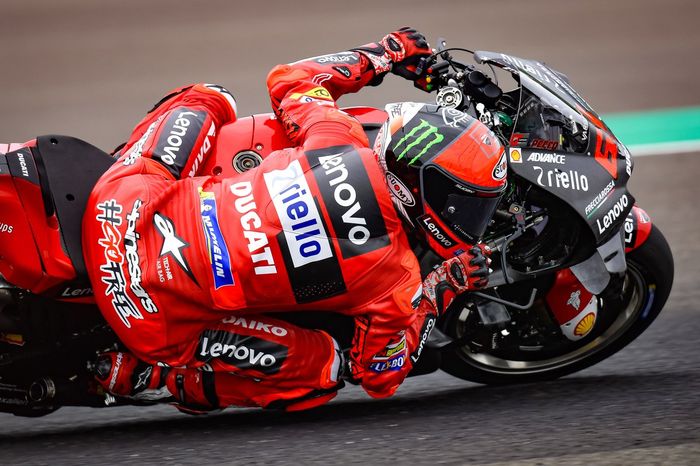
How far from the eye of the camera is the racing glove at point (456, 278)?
406cm

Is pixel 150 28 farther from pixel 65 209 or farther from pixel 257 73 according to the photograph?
→ pixel 65 209

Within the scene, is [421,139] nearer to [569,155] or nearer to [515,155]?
[515,155]

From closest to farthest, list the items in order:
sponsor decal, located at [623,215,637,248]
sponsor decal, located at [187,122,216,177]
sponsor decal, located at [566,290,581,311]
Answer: sponsor decal, located at [187,122,216,177] → sponsor decal, located at [623,215,637,248] → sponsor decal, located at [566,290,581,311]

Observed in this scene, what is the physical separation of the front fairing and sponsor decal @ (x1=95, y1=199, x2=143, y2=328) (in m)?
1.47

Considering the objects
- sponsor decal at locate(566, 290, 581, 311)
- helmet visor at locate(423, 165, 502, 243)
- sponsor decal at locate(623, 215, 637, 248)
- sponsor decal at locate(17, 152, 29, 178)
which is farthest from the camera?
sponsor decal at locate(566, 290, 581, 311)

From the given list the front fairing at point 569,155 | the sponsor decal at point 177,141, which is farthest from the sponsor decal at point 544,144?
the sponsor decal at point 177,141

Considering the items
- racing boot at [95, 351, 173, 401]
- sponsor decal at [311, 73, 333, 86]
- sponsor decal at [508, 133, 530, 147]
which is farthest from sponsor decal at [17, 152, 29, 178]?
sponsor decal at [508, 133, 530, 147]

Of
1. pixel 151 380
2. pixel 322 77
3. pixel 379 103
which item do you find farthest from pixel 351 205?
pixel 379 103

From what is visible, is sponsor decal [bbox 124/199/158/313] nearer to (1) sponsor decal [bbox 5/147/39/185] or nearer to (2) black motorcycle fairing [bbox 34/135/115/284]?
(2) black motorcycle fairing [bbox 34/135/115/284]

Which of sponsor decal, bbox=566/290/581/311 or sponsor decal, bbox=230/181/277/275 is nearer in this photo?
sponsor decal, bbox=230/181/277/275

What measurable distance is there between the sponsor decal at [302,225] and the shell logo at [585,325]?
1310 millimetres

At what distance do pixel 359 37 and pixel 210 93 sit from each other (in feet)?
16.9

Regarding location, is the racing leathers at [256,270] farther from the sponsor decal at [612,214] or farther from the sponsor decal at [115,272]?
the sponsor decal at [612,214]

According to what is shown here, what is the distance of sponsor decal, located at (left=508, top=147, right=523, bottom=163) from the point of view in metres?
4.02
